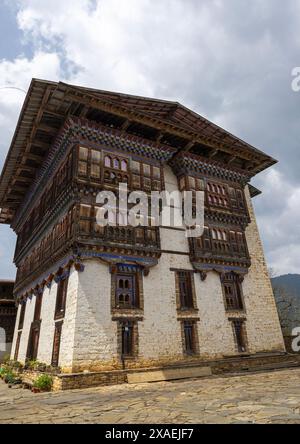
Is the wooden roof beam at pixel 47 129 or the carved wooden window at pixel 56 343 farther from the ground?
the wooden roof beam at pixel 47 129

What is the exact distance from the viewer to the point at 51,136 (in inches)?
746

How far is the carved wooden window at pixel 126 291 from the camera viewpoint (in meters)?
14.6

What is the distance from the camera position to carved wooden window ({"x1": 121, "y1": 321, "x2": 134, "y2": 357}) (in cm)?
1391

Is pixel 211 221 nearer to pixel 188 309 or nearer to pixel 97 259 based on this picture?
pixel 188 309

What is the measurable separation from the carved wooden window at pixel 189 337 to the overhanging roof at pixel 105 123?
35.4ft

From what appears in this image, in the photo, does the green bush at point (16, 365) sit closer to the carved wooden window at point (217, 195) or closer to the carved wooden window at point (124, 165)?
the carved wooden window at point (124, 165)

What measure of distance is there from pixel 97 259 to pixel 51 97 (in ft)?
27.9

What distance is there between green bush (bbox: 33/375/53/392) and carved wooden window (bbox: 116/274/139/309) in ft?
13.2

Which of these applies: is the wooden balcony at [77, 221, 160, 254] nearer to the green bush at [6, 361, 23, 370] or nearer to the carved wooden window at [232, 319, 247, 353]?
the carved wooden window at [232, 319, 247, 353]

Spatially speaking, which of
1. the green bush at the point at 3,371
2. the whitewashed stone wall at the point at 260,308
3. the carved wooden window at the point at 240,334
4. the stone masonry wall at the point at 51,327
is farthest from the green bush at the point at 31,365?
the whitewashed stone wall at the point at 260,308

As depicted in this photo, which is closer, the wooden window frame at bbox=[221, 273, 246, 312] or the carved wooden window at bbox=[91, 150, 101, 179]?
the carved wooden window at bbox=[91, 150, 101, 179]

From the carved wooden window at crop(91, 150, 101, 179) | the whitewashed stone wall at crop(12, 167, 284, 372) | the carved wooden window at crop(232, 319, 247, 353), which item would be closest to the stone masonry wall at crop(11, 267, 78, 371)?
the whitewashed stone wall at crop(12, 167, 284, 372)

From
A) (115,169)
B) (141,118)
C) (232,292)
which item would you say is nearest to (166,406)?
(232,292)
